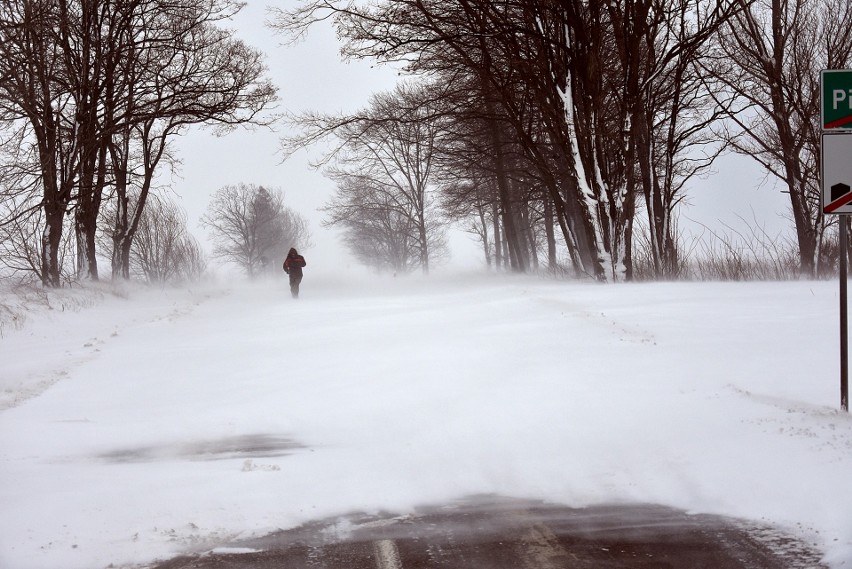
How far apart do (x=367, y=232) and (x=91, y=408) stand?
49.1 meters

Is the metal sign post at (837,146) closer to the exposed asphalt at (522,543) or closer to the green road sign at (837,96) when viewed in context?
the green road sign at (837,96)

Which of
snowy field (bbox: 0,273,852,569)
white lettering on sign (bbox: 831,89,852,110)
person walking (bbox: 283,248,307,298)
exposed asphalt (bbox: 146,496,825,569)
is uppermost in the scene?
white lettering on sign (bbox: 831,89,852,110)

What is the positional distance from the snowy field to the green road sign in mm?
2287

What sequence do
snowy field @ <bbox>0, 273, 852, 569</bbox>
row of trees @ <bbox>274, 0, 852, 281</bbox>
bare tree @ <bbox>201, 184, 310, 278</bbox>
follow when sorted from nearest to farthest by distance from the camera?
snowy field @ <bbox>0, 273, 852, 569</bbox>
row of trees @ <bbox>274, 0, 852, 281</bbox>
bare tree @ <bbox>201, 184, 310, 278</bbox>

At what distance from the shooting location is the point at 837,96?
605cm

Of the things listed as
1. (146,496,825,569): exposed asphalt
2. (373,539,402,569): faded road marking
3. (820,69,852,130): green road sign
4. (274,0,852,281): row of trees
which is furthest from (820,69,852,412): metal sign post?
(274,0,852,281): row of trees

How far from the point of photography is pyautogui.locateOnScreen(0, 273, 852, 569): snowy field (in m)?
4.53

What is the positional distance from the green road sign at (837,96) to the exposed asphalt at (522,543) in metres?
3.53

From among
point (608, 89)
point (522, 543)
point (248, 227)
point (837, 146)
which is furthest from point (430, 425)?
point (248, 227)

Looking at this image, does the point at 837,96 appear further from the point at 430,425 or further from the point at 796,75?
the point at 796,75

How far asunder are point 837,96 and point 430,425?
4.19m

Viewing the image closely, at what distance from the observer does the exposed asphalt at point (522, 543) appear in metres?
3.85

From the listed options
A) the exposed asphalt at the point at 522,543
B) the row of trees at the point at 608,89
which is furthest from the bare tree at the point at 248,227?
the exposed asphalt at the point at 522,543

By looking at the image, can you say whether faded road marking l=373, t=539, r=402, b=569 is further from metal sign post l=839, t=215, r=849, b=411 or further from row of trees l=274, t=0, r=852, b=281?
row of trees l=274, t=0, r=852, b=281
